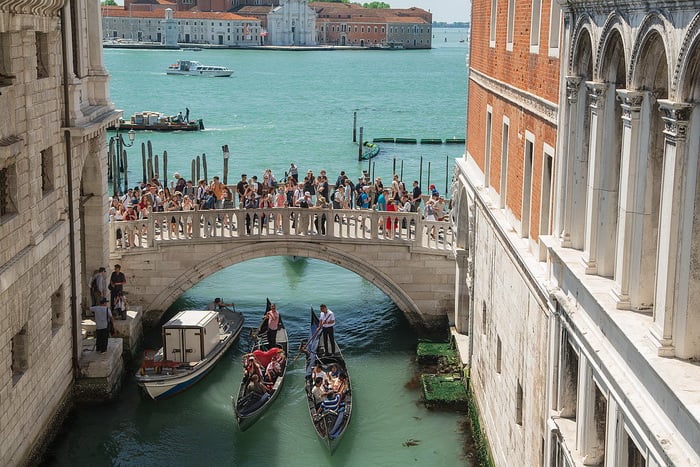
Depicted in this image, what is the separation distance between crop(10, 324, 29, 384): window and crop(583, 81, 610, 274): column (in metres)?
9.29

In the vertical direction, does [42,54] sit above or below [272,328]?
above

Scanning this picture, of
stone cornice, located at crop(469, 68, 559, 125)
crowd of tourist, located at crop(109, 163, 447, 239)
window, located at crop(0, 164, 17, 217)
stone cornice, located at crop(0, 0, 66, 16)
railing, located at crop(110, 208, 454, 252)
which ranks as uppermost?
stone cornice, located at crop(0, 0, 66, 16)

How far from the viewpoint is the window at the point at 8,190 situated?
50.8 ft

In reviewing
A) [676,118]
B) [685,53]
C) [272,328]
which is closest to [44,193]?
[272,328]

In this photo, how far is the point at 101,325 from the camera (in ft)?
65.5

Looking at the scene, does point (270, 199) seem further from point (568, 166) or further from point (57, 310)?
point (568, 166)

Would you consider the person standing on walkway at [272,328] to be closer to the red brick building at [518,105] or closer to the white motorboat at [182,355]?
the white motorboat at [182,355]

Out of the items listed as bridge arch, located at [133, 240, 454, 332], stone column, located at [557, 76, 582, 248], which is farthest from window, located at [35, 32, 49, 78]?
stone column, located at [557, 76, 582, 248]

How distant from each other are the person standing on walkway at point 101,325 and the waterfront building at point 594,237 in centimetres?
741

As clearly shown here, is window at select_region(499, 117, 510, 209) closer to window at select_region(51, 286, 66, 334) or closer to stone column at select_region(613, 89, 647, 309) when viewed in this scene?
stone column at select_region(613, 89, 647, 309)

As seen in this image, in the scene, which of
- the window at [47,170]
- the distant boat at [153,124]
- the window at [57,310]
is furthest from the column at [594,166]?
the distant boat at [153,124]

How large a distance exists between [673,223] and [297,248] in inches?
638

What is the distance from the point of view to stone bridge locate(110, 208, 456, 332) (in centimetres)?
2344

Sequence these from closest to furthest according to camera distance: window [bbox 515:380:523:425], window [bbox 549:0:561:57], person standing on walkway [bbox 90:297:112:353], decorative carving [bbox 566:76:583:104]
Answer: decorative carving [bbox 566:76:583:104] < window [bbox 549:0:561:57] < window [bbox 515:380:523:425] < person standing on walkway [bbox 90:297:112:353]
